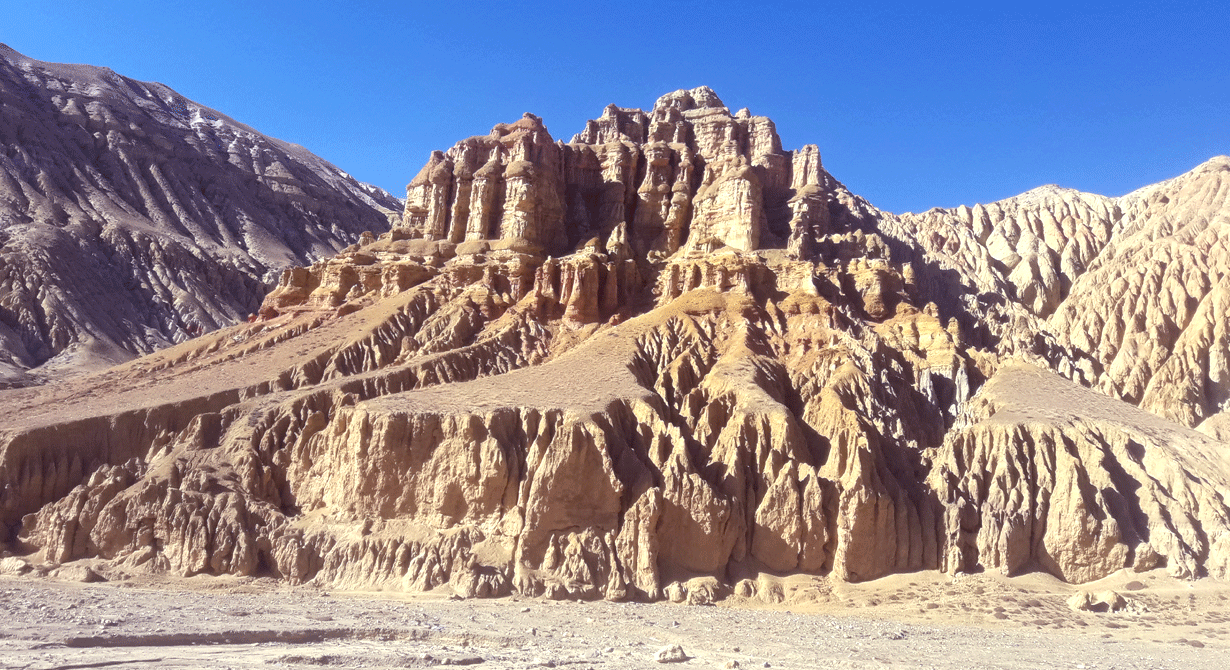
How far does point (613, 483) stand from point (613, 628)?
9.18m

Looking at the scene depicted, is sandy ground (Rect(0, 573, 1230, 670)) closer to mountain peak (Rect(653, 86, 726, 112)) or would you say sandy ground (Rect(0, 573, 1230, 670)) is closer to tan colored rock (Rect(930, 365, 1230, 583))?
tan colored rock (Rect(930, 365, 1230, 583))

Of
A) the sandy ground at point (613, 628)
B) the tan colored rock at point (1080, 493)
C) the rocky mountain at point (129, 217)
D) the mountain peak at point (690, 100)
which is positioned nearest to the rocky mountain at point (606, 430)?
the tan colored rock at point (1080, 493)

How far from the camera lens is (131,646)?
93.9ft

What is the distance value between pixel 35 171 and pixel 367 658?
11189 cm

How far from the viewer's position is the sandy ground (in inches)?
1130

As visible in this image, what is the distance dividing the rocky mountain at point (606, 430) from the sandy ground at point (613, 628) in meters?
1.91

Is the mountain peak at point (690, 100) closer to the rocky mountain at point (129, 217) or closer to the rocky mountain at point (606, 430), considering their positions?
the rocky mountain at point (606, 430)

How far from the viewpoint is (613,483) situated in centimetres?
4294

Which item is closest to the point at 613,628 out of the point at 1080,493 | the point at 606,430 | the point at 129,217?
the point at 606,430

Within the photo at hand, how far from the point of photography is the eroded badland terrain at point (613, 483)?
1368 inches

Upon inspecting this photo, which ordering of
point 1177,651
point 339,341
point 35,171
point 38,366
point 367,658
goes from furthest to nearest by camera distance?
point 35,171 < point 38,366 < point 339,341 < point 1177,651 < point 367,658

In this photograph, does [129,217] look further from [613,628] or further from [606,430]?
[613,628]

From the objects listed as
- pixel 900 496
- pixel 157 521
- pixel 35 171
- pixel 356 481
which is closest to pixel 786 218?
pixel 900 496

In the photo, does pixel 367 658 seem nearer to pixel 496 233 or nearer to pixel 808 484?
pixel 808 484
